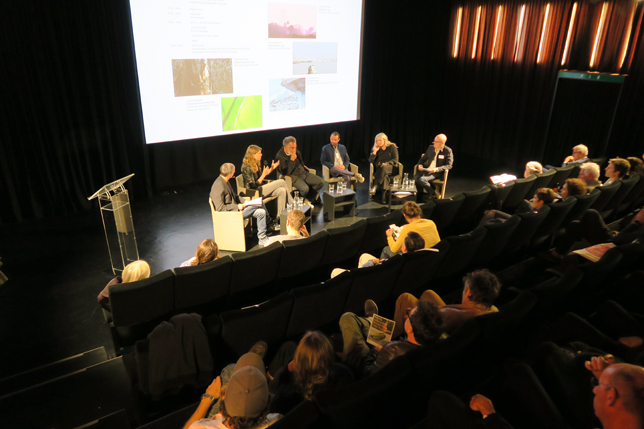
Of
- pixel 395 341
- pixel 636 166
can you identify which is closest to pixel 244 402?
pixel 395 341

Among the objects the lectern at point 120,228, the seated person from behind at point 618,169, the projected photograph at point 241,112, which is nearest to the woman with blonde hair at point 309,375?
the lectern at point 120,228

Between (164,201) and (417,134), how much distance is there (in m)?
Result: 6.50

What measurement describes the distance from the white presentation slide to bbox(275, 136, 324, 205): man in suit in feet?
4.37

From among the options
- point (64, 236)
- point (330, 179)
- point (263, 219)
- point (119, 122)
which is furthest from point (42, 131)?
point (330, 179)

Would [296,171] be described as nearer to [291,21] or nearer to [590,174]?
[291,21]

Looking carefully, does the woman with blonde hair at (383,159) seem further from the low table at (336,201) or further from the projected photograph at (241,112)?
the projected photograph at (241,112)

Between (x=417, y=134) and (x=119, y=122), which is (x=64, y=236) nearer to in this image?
(x=119, y=122)

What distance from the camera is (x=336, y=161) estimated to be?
23.3 ft

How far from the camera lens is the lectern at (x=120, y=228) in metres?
4.63

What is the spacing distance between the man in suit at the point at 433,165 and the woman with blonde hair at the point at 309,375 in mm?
5159

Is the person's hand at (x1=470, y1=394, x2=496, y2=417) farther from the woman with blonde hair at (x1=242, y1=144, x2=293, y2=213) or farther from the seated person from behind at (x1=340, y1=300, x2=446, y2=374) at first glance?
the woman with blonde hair at (x1=242, y1=144, x2=293, y2=213)

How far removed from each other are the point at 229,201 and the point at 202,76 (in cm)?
261

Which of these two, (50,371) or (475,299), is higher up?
(475,299)

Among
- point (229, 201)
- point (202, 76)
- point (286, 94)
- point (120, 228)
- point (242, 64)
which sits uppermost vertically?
point (242, 64)
